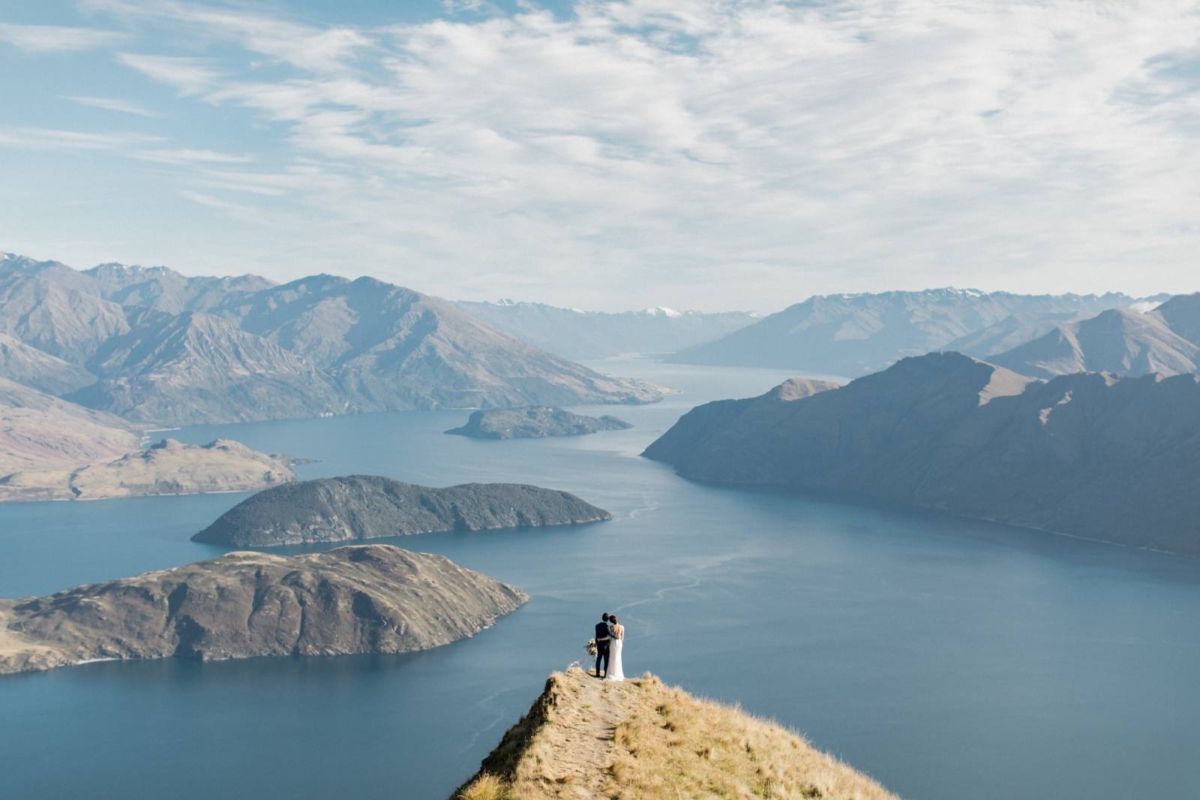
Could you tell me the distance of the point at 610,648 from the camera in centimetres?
4425

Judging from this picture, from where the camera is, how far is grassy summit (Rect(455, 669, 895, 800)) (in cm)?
3466

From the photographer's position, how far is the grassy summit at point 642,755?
34.7 metres

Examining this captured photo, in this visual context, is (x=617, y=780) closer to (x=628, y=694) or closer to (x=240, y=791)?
(x=628, y=694)

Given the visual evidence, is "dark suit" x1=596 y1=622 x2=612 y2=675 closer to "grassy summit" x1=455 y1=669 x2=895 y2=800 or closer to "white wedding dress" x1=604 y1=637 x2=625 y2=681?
"white wedding dress" x1=604 y1=637 x2=625 y2=681

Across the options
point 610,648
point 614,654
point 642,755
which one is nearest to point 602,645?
point 610,648

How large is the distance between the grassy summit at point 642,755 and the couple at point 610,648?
0.89m

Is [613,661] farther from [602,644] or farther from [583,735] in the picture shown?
[583,735]

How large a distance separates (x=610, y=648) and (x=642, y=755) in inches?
290

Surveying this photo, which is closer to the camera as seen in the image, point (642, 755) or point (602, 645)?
point (642, 755)

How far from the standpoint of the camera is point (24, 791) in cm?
15238

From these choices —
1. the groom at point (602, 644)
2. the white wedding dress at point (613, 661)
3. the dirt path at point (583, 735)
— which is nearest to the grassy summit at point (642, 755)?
the dirt path at point (583, 735)

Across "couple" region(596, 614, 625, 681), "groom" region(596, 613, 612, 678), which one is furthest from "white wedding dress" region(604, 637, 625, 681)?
"groom" region(596, 613, 612, 678)

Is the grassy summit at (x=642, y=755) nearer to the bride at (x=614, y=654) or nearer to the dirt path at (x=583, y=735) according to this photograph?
the dirt path at (x=583, y=735)

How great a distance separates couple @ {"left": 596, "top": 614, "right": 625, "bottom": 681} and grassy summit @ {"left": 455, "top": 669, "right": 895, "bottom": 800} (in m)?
0.89
